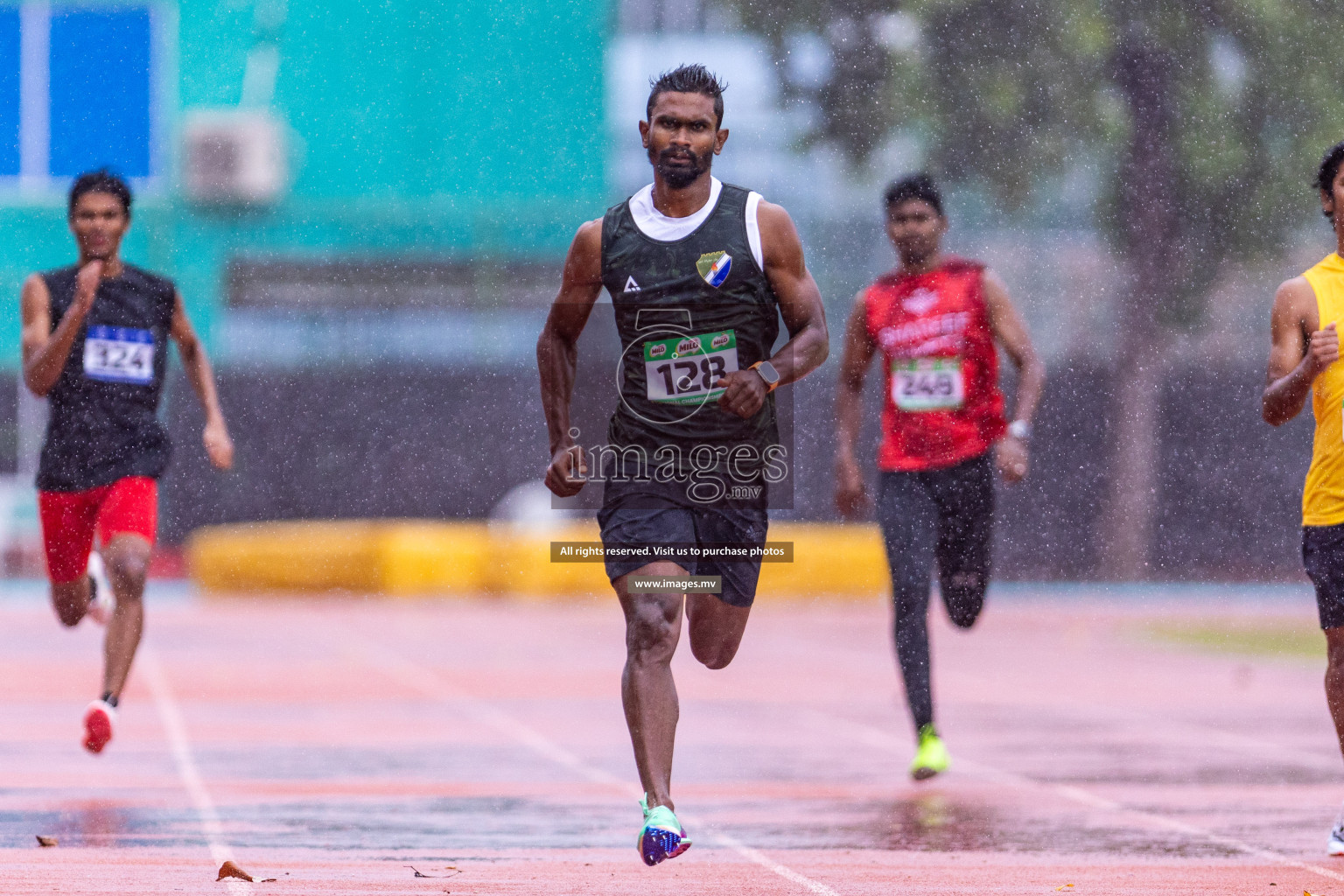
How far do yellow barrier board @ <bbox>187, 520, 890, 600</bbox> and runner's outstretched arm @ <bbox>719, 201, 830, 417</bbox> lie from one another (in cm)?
1534

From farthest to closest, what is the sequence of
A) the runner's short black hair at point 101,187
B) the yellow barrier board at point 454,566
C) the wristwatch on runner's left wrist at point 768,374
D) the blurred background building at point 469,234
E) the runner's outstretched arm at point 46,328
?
the blurred background building at point 469,234
the yellow barrier board at point 454,566
the runner's short black hair at point 101,187
the runner's outstretched arm at point 46,328
the wristwatch on runner's left wrist at point 768,374

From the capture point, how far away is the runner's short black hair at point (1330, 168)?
5723 millimetres

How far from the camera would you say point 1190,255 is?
23.8m

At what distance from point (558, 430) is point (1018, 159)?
681 inches

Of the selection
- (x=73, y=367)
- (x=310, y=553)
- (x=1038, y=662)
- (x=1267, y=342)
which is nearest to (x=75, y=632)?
(x=310, y=553)

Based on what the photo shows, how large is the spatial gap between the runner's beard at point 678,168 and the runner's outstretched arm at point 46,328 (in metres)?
2.44

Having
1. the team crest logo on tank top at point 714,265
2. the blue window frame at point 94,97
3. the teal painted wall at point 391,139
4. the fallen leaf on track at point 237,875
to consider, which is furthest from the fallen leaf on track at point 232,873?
the blue window frame at point 94,97

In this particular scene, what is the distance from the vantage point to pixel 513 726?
9.97 meters

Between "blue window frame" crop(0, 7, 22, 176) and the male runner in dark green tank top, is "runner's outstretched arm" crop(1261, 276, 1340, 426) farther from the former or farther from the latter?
"blue window frame" crop(0, 7, 22, 176)

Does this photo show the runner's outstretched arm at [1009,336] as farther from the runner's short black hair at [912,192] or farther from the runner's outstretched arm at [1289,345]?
the runner's outstretched arm at [1289,345]

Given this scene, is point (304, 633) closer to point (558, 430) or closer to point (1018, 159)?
point (1018, 159)

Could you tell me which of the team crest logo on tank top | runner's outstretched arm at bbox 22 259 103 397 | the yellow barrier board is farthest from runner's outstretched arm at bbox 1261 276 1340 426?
the yellow barrier board

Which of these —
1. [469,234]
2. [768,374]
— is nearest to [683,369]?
[768,374]

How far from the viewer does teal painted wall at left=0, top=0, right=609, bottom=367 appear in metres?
25.0
